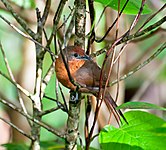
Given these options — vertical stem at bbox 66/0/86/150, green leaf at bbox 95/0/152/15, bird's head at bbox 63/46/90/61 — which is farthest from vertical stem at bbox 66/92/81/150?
green leaf at bbox 95/0/152/15

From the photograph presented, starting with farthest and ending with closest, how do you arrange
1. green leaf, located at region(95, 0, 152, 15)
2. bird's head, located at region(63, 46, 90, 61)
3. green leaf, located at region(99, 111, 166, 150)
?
bird's head, located at region(63, 46, 90, 61), green leaf, located at region(95, 0, 152, 15), green leaf, located at region(99, 111, 166, 150)

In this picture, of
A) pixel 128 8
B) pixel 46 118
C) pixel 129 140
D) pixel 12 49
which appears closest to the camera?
pixel 129 140

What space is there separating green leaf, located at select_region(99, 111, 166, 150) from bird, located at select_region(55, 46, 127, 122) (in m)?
0.08

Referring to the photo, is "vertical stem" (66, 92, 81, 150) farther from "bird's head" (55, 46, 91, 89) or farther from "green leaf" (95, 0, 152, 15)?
"green leaf" (95, 0, 152, 15)

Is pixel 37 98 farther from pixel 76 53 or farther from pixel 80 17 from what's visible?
pixel 80 17

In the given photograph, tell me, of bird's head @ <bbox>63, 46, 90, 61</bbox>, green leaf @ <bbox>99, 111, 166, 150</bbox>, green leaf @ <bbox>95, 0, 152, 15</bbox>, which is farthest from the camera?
bird's head @ <bbox>63, 46, 90, 61</bbox>

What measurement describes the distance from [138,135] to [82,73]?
34cm

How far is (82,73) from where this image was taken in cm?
141

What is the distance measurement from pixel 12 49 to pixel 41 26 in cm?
222

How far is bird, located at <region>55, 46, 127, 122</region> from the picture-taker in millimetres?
1307

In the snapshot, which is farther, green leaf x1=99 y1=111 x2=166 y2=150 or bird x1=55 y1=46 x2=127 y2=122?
bird x1=55 y1=46 x2=127 y2=122

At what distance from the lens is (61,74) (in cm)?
132

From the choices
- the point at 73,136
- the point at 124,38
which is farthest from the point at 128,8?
the point at 73,136

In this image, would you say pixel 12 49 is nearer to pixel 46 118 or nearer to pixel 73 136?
pixel 46 118
